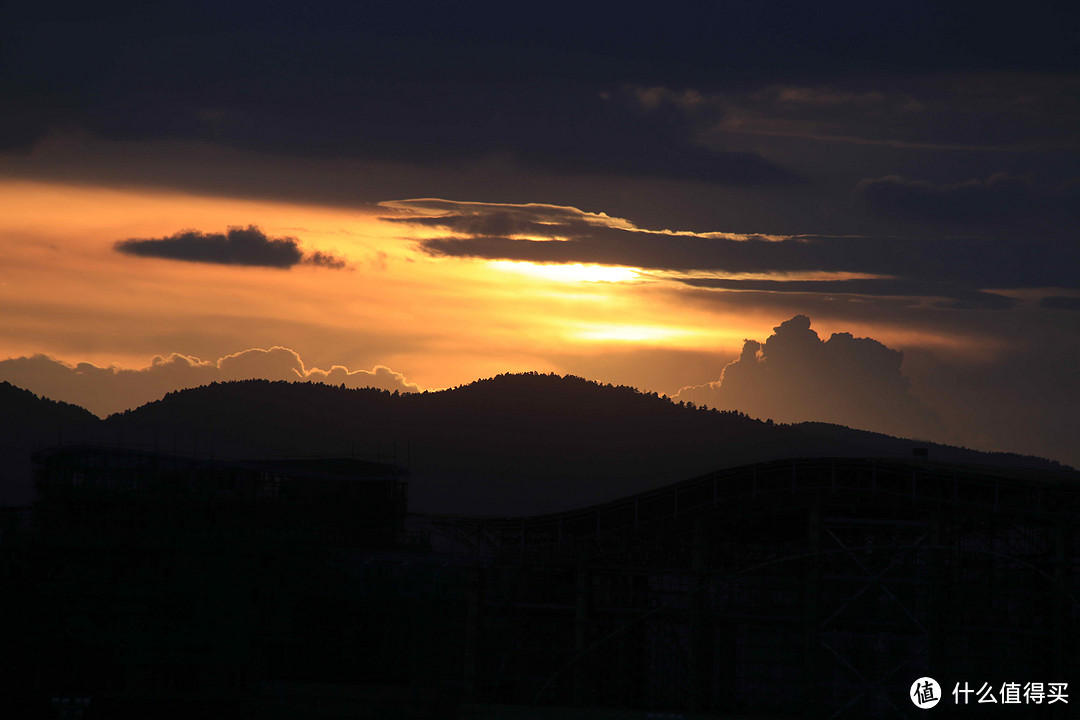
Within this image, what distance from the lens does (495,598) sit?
259 ft

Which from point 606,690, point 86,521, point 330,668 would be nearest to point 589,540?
point 606,690

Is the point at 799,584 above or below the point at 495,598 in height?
above

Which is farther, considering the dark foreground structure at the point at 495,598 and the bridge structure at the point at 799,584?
the dark foreground structure at the point at 495,598

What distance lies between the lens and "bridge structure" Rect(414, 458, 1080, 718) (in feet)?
227

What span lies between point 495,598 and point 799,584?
60.4ft

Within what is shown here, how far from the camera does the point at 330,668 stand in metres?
78.2

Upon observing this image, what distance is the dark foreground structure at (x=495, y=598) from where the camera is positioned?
71250 millimetres

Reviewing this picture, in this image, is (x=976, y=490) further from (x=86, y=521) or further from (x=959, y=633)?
(x=86, y=521)

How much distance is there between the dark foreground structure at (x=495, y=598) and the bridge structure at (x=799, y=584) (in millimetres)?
203

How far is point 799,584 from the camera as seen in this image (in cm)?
7594

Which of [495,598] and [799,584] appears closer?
[799,584]

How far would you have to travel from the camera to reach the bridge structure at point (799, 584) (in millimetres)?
69188

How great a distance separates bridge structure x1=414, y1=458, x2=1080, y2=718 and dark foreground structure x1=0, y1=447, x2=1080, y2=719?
8.0 inches

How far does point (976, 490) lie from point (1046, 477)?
5.84m
